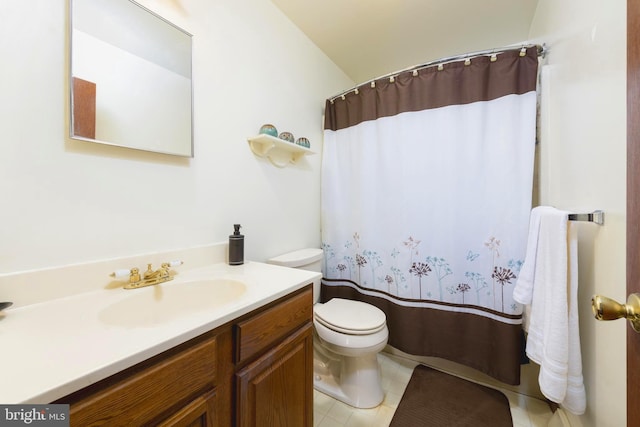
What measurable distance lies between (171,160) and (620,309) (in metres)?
1.34

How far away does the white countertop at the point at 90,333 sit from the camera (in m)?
0.38

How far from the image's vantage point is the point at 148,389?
48 centimetres

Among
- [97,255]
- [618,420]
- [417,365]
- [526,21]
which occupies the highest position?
[526,21]

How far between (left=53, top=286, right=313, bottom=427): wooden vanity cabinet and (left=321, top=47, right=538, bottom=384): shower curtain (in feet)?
2.89

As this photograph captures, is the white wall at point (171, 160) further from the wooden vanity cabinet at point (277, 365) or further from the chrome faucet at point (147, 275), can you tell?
the wooden vanity cabinet at point (277, 365)

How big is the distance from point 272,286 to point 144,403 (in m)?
0.42

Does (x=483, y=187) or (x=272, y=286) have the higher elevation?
(x=483, y=187)

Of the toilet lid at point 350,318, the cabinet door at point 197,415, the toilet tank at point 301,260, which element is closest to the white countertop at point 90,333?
the cabinet door at point 197,415

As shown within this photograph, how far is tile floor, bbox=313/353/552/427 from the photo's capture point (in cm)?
122

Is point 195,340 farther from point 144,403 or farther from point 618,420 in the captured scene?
point 618,420

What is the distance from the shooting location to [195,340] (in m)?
0.57

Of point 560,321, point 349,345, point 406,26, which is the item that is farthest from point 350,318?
point 406,26

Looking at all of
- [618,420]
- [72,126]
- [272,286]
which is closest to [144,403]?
[272,286]

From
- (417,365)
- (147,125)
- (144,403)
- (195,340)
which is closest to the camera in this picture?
(144,403)
